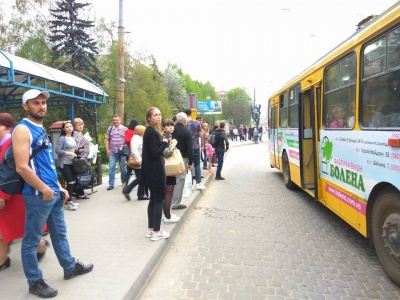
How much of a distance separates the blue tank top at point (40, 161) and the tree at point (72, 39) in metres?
25.2

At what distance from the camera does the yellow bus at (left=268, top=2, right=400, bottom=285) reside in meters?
3.42

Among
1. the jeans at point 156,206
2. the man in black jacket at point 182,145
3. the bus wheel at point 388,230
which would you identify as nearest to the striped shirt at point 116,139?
the man in black jacket at point 182,145

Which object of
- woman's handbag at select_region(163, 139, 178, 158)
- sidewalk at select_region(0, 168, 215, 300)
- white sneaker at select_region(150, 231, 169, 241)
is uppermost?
woman's handbag at select_region(163, 139, 178, 158)

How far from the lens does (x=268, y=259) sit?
4.20 meters

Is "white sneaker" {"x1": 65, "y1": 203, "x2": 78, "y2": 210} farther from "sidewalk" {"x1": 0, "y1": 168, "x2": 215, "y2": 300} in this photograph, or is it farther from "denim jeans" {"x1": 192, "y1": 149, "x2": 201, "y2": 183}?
"denim jeans" {"x1": 192, "y1": 149, "x2": 201, "y2": 183}

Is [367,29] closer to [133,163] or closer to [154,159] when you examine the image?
[154,159]

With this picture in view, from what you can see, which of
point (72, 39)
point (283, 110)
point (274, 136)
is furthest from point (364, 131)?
point (72, 39)

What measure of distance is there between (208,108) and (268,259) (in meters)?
35.3

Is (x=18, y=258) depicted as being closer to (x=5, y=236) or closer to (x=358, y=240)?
(x=5, y=236)

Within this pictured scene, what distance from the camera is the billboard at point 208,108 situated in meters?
36.5

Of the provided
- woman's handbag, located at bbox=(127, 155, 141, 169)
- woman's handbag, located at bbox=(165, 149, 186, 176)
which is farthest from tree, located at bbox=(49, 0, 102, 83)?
woman's handbag, located at bbox=(165, 149, 186, 176)

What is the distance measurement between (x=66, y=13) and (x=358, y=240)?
28.9 m

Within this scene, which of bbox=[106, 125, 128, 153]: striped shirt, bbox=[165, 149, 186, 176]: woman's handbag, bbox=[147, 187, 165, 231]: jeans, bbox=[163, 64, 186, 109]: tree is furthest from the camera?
bbox=[163, 64, 186, 109]: tree

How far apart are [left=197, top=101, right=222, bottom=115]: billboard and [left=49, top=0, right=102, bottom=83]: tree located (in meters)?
11.5
